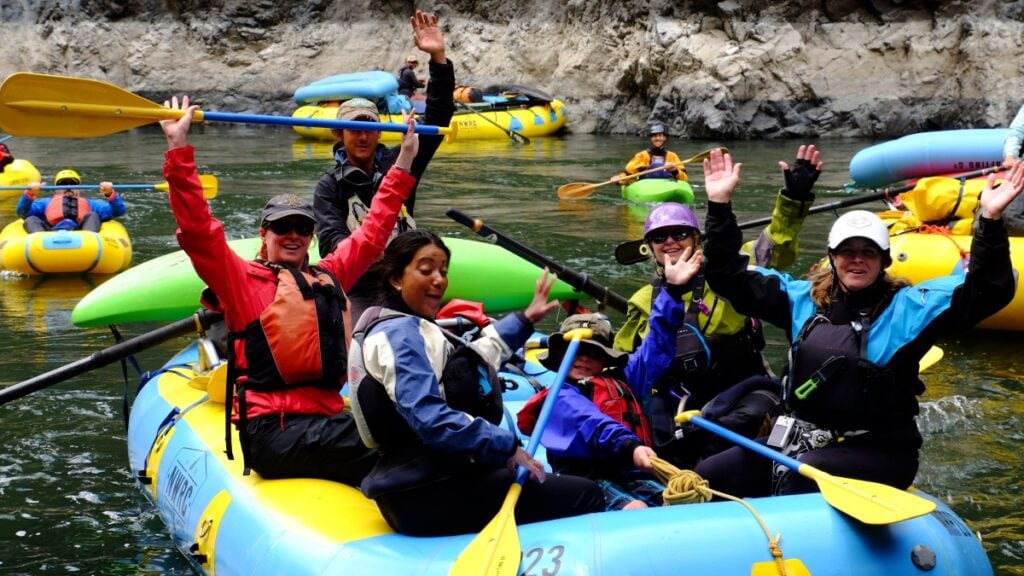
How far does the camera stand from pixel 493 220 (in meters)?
11.7

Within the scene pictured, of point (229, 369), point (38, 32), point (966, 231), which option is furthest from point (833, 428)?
point (38, 32)

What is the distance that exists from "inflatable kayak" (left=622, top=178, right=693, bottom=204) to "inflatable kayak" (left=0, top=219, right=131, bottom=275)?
5430mm

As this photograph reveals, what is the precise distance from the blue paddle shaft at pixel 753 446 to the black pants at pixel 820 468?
0.06 m

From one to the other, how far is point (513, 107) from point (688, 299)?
1746 centimetres

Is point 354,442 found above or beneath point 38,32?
beneath

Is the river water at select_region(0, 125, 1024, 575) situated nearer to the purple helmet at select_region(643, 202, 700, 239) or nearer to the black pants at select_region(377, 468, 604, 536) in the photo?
the black pants at select_region(377, 468, 604, 536)

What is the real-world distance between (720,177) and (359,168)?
5.80 feet

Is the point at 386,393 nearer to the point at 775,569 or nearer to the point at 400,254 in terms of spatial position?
the point at 400,254

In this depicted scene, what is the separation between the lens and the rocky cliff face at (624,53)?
62.0 ft

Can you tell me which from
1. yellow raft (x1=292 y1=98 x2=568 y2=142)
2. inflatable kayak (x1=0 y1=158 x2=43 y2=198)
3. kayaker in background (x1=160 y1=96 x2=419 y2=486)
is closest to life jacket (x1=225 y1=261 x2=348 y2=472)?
kayaker in background (x1=160 y1=96 x2=419 y2=486)

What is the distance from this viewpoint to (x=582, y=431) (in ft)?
11.9

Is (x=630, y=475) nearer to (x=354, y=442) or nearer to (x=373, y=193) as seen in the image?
(x=354, y=442)

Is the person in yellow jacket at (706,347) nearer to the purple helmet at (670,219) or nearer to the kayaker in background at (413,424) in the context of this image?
the purple helmet at (670,219)

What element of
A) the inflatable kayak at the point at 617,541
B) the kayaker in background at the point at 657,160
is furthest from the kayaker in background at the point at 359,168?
the kayaker in background at the point at 657,160
